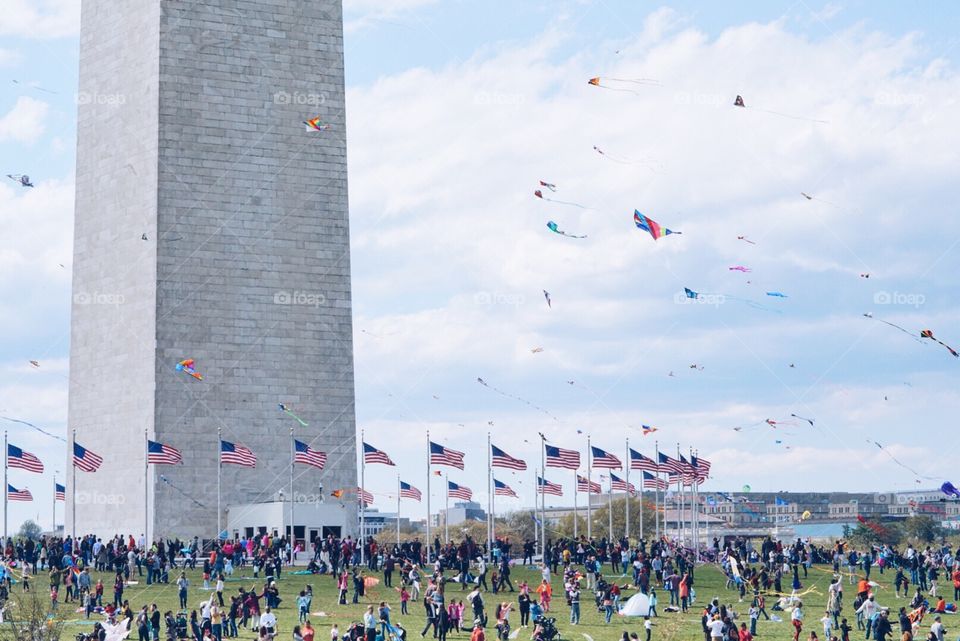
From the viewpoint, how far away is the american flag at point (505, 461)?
65.2 metres

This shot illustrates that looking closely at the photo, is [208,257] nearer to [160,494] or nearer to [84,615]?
[160,494]

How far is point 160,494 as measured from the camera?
7262 cm

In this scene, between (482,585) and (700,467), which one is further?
(700,467)

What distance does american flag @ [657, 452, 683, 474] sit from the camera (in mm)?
69500

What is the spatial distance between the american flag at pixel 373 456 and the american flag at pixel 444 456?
1728mm

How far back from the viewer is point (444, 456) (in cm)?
6538

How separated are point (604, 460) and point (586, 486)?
5266mm

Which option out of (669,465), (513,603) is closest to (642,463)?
(669,465)

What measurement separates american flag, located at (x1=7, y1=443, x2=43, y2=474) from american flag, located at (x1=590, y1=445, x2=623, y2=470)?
22.5m

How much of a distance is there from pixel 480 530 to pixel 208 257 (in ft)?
261

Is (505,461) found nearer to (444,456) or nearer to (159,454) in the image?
(444,456)

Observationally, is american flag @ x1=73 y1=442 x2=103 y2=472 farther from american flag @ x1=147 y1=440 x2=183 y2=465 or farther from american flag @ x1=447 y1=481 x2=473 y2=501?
american flag @ x1=447 y1=481 x2=473 y2=501

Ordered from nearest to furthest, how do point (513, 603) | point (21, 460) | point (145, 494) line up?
point (513, 603)
point (21, 460)
point (145, 494)

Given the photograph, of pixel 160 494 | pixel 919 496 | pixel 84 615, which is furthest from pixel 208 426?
pixel 919 496
